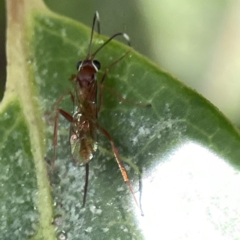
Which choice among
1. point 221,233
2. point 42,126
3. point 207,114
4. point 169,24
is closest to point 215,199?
point 221,233

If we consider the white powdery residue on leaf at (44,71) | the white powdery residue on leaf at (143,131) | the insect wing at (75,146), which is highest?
the white powdery residue on leaf at (143,131)

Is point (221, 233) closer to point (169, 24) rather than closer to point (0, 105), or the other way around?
point (0, 105)

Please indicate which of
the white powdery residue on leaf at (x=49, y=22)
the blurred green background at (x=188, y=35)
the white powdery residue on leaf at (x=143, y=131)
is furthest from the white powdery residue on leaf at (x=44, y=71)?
the blurred green background at (x=188, y=35)

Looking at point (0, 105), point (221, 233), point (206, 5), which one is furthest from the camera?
point (206, 5)

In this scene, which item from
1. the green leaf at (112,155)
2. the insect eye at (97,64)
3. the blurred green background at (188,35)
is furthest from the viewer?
the blurred green background at (188,35)

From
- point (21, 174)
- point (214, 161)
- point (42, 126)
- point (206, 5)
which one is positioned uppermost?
point (206, 5)

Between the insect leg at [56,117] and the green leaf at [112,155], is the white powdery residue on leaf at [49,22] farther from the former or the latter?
the insect leg at [56,117]

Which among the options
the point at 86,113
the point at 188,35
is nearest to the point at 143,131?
the point at 86,113
